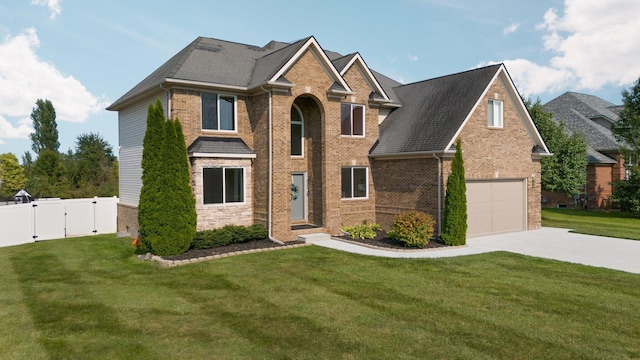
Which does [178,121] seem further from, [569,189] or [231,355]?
[569,189]

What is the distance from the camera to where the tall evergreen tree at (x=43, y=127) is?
5972 cm

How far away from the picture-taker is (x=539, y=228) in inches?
867

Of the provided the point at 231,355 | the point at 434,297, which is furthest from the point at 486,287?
the point at 231,355

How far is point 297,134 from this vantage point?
19.8m

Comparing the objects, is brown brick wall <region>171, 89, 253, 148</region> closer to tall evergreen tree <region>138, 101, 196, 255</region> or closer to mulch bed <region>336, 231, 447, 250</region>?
tall evergreen tree <region>138, 101, 196, 255</region>

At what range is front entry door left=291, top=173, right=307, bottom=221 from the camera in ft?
64.4

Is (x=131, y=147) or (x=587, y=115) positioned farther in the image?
(x=587, y=115)

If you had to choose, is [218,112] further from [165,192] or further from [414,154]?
[414,154]

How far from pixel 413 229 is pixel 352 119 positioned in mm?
6693

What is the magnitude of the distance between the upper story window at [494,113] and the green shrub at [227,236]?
11509 mm

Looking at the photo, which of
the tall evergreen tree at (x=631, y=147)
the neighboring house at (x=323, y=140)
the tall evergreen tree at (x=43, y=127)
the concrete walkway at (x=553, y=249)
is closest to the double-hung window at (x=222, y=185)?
the neighboring house at (x=323, y=140)

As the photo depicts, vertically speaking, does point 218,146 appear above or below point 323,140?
below

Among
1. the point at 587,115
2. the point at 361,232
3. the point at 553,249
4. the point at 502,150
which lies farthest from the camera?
the point at 587,115

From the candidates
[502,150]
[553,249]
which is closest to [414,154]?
[502,150]
